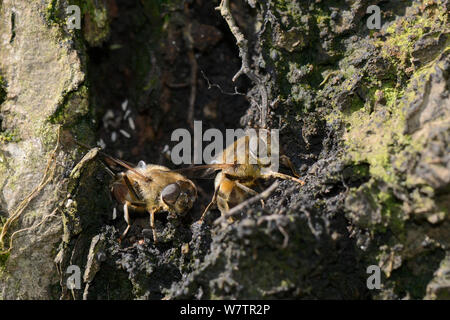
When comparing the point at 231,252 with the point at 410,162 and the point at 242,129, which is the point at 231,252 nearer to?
the point at 410,162

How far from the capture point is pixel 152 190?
2.65 meters

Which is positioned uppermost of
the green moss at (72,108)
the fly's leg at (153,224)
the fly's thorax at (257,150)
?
the green moss at (72,108)

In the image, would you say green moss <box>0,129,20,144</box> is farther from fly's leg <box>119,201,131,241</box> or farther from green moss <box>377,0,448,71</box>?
green moss <box>377,0,448,71</box>

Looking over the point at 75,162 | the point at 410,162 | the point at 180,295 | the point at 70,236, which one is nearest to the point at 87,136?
the point at 75,162

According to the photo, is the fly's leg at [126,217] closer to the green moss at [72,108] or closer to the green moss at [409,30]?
the green moss at [72,108]

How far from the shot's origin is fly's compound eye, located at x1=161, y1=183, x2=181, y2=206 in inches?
99.5

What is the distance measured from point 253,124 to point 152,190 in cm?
67

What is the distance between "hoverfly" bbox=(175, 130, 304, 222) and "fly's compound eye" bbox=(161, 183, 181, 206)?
127 millimetres

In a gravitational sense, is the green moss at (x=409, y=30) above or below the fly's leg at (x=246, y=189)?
above

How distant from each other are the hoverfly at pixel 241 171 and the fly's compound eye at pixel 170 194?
0.13 m

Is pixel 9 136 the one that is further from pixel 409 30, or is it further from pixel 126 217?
pixel 409 30

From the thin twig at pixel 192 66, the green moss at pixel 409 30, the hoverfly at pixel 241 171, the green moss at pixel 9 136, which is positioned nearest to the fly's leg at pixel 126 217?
the hoverfly at pixel 241 171

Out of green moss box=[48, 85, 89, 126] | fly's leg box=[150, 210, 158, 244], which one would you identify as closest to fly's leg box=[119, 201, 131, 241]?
fly's leg box=[150, 210, 158, 244]

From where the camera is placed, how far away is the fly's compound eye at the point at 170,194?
99.5 inches
